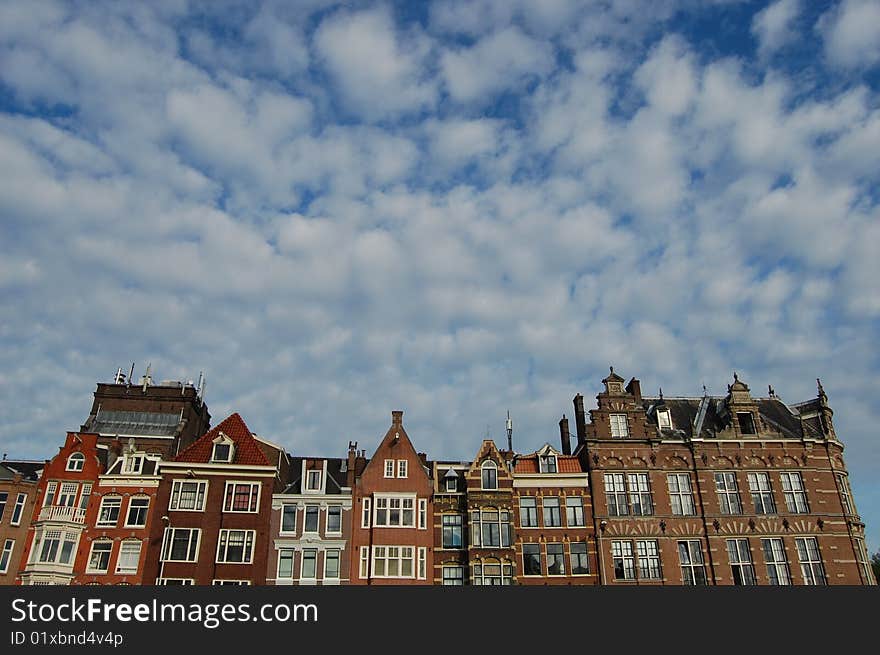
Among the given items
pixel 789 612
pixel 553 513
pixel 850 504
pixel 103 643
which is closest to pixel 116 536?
pixel 103 643

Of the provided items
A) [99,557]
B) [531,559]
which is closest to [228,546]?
[99,557]

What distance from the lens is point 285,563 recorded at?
47969 mm

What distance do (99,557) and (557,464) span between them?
3265 cm

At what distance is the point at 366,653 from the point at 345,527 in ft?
65.6

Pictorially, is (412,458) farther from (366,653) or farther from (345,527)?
(366,653)

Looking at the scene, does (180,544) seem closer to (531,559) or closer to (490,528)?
(490,528)

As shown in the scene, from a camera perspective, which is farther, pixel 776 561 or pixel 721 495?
pixel 721 495

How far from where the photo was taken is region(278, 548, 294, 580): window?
4759 cm

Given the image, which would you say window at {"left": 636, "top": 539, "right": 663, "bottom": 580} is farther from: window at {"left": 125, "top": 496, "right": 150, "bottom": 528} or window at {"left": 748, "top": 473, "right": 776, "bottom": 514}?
window at {"left": 125, "top": 496, "right": 150, "bottom": 528}

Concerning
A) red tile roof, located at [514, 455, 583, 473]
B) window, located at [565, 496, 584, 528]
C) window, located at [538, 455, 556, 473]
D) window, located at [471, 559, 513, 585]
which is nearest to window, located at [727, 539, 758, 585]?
window, located at [565, 496, 584, 528]

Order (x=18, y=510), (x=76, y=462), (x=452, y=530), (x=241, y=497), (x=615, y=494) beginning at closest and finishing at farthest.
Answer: (x=18, y=510) → (x=452, y=530) → (x=241, y=497) → (x=615, y=494) → (x=76, y=462)

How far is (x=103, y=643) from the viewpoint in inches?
1150

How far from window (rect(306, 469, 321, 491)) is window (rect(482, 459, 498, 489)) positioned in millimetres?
12055

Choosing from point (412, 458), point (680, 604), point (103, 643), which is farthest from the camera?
point (412, 458)
